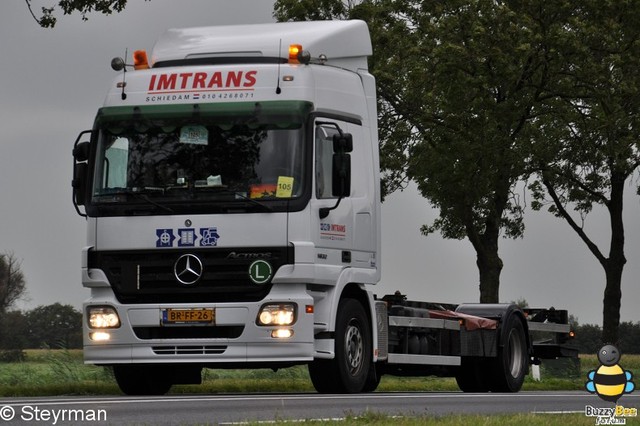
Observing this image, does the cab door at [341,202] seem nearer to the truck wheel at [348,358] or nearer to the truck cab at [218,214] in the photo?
the truck cab at [218,214]

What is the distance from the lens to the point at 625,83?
41031mm

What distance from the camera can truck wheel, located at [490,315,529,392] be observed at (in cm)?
2188

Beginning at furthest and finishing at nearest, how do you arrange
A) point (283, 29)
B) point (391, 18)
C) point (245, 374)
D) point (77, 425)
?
point (391, 18)
point (245, 374)
point (283, 29)
point (77, 425)

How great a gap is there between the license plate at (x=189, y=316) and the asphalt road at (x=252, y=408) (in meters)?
1.01

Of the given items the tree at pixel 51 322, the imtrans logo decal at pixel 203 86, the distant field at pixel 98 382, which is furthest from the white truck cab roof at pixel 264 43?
the tree at pixel 51 322

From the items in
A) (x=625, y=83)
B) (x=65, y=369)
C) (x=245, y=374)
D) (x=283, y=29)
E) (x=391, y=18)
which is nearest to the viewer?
(x=283, y=29)

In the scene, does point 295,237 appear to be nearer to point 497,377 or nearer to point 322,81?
point 322,81

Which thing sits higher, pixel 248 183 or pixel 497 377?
pixel 248 183

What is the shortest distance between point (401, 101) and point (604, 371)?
32.1 metres

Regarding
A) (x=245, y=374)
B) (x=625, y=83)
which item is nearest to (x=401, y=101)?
(x=625, y=83)

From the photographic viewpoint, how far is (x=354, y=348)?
1794 centimetres

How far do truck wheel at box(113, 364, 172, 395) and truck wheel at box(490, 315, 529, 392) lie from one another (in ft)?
17.7

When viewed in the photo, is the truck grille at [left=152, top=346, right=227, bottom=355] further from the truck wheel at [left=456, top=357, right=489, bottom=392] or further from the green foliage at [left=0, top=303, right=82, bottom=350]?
the green foliage at [left=0, top=303, right=82, bottom=350]

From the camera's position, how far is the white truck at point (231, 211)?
16.7m
